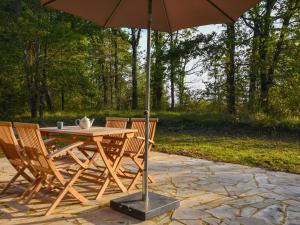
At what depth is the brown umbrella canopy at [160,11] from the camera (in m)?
4.32

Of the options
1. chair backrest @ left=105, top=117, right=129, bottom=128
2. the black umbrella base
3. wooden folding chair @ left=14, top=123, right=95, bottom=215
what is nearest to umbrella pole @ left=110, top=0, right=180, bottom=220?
the black umbrella base

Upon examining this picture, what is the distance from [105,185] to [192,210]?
4.26ft

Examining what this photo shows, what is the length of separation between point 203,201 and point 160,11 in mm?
2686

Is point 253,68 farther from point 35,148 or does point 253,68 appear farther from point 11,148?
point 35,148

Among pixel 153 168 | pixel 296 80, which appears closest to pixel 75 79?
pixel 296 80

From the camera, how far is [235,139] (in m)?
10.8

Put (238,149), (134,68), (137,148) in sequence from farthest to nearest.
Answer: (134,68) < (238,149) < (137,148)

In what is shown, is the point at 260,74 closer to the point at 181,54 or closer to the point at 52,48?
the point at 181,54

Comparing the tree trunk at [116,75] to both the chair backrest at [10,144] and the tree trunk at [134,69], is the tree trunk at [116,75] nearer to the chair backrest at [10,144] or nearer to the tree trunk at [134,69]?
the tree trunk at [134,69]

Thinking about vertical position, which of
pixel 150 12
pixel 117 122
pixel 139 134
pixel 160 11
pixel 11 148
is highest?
pixel 160 11

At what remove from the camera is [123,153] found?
16.9 feet

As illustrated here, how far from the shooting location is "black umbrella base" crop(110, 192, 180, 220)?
4012mm

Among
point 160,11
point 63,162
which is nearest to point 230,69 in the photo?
point 160,11

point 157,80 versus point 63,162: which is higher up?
point 157,80
